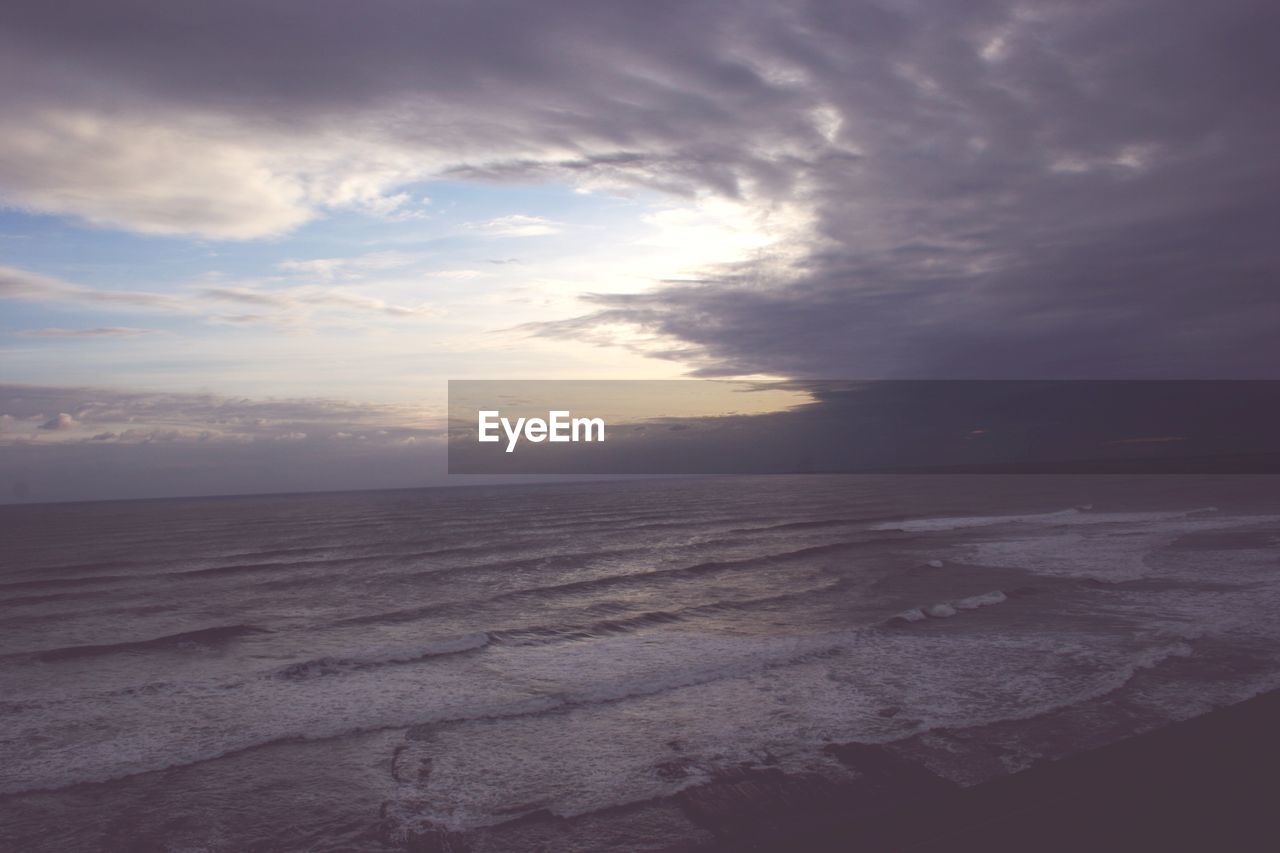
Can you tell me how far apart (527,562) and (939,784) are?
28.1 meters

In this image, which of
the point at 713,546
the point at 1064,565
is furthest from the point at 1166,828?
the point at 713,546

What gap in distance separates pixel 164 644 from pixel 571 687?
1164 cm

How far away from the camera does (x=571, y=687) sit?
13578 millimetres

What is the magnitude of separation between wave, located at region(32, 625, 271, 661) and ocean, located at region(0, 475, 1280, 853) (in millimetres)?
120

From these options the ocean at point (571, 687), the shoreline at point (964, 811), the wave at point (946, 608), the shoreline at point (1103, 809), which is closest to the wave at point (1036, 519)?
the ocean at point (571, 687)

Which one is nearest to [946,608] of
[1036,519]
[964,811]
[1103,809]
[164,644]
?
[1103,809]

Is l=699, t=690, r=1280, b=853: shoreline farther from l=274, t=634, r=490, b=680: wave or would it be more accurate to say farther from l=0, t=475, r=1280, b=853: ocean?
l=274, t=634, r=490, b=680: wave

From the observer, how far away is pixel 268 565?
37.2m

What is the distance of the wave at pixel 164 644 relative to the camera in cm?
1769

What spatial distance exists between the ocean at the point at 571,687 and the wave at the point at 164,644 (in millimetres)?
120

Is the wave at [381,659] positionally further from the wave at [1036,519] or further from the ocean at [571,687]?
the wave at [1036,519]

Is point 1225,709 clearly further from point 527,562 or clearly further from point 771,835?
point 527,562

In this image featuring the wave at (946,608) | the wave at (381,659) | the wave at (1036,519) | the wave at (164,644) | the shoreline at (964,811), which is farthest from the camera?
the wave at (1036,519)

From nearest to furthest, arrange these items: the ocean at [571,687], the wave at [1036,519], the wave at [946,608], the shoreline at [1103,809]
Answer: the shoreline at [1103,809] < the ocean at [571,687] < the wave at [946,608] < the wave at [1036,519]
